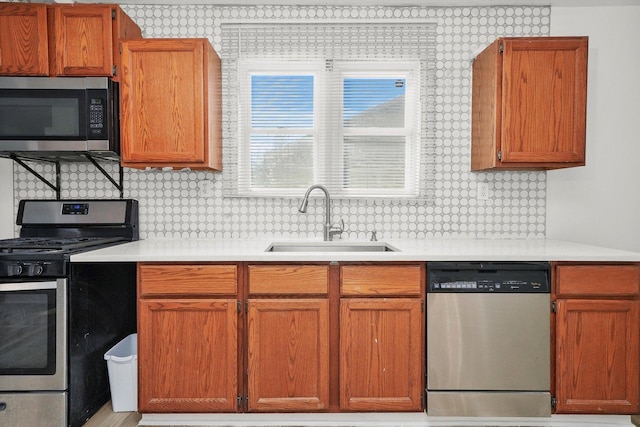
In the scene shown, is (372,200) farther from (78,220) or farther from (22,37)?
(22,37)

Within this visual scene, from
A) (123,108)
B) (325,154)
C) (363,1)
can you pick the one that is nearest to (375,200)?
(325,154)

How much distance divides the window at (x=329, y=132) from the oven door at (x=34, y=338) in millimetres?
1219

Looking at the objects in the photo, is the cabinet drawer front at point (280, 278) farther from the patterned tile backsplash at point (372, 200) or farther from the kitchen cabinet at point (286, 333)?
the patterned tile backsplash at point (372, 200)

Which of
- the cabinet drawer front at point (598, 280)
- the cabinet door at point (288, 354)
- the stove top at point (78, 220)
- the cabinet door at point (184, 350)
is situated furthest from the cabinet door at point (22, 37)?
the cabinet drawer front at point (598, 280)

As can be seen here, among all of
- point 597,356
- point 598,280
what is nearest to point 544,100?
point 598,280

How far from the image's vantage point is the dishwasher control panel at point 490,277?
6.16ft

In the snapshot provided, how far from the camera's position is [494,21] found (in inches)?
101

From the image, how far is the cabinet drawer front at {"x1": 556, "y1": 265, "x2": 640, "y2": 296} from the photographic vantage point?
73.9 inches

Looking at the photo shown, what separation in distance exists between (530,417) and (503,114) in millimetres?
1564

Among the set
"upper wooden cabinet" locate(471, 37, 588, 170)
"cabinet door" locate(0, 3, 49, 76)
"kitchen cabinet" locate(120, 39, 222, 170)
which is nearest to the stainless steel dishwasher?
"upper wooden cabinet" locate(471, 37, 588, 170)

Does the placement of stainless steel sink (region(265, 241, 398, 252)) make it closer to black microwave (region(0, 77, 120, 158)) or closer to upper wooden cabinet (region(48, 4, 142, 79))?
black microwave (region(0, 77, 120, 158))

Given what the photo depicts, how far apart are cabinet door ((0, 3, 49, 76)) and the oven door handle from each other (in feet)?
3.81

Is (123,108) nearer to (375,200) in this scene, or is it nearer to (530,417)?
(375,200)

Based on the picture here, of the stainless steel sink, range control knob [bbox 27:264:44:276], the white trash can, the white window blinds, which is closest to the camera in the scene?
range control knob [bbox 27:264:44:276]
